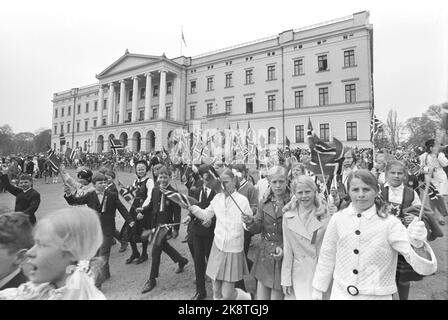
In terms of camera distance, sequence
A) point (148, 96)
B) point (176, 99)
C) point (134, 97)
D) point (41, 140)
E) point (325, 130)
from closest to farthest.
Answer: point (325, 130) → point (148, 96) → point (176, 99) → point (134, 97) → point (41, 140)

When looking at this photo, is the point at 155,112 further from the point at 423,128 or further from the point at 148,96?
the point at 423,128

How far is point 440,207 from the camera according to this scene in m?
5.97

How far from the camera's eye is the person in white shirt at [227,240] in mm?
2793

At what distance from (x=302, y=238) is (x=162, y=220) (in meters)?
2.31

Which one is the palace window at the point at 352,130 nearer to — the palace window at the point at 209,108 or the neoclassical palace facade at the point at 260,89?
the neoclassical palace facade at the point at 260,89

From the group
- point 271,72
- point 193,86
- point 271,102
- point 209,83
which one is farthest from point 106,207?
point 193,86

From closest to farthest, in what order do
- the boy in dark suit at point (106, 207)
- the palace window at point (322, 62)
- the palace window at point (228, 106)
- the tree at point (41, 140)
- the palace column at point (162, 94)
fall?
the boy in dark suit at point (106, 207) → the palace window at point (322, 62) → the palace window at point (228, 106) → the palace column at point (162, 94) → the tree at point (41, 140)

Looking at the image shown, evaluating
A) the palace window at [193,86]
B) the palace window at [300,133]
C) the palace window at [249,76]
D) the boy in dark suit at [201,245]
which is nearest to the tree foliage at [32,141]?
the palace window at [193,86]

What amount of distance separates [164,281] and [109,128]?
43403 mm

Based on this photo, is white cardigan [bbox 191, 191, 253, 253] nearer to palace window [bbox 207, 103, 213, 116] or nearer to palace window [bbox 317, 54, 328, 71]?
palace window [bbox 317, 54, 328, 71]

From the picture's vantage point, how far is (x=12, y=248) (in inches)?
74.5

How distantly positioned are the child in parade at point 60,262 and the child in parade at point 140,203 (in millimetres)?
2812

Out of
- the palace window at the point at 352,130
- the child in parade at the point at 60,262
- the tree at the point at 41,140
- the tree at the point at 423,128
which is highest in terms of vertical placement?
the tree at the point at 41,140
